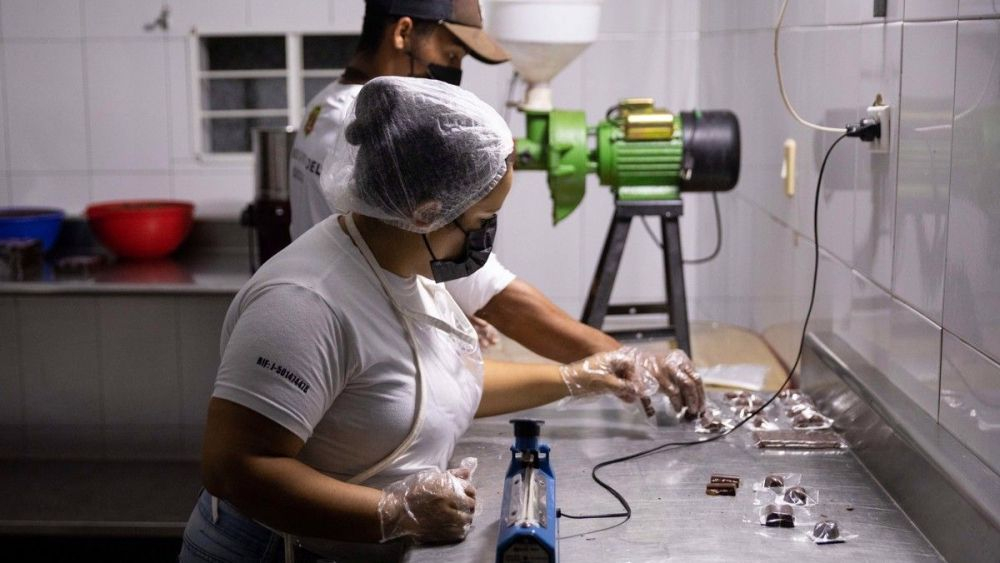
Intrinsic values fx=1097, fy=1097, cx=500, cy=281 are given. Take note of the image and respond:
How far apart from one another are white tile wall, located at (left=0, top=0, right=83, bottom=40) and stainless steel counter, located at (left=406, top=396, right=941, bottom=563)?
8.65 ft

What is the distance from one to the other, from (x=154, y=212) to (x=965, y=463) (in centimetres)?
291

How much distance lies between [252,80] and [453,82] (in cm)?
184

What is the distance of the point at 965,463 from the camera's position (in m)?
1.33

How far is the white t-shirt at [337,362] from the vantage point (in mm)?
1367

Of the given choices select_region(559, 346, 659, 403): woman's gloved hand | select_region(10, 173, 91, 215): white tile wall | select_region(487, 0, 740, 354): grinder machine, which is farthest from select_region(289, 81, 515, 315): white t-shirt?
select_region(10, 173, 91, 215): white tile wall

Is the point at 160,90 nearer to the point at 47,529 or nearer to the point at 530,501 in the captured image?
the point at 47,529

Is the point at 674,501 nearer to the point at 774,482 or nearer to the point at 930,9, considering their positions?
the point at 774,482

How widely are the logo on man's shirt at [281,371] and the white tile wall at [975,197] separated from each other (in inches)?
33.2

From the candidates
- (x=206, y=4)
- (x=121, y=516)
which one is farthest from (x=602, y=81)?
→ (x=121, y=516)

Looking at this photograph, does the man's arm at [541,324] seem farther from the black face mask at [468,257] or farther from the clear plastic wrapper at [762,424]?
the black face mask at [468,257]

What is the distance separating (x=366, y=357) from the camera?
1458mm

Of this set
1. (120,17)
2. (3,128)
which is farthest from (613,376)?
(3,128)

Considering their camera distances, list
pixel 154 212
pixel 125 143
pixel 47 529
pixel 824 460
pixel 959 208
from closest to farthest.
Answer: pixel 959 208 → pixel 824 460 → pixel 47 529 → pixel 154 212 → pixel 125 143

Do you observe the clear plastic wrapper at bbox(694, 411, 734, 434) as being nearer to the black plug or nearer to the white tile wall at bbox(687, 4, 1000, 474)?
the white tile wall at bbox(687, 4, 1000, 474)
